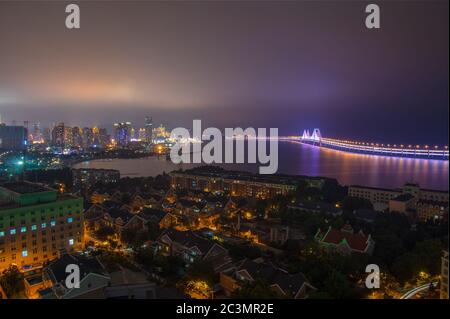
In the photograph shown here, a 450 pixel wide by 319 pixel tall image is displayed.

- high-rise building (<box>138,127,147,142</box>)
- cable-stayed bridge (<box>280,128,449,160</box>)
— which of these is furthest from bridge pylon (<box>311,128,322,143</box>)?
high-rise building (<box>138,127,147,142</box>)

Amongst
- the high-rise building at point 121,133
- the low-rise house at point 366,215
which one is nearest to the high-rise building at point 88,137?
the high-rise building at point 121,133

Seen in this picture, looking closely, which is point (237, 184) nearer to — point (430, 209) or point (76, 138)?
point (430, 209)

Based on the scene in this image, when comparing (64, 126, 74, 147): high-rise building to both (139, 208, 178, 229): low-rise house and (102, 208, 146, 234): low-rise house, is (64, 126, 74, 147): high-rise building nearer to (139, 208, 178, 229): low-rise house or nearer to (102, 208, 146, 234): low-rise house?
(102, 208, 146, 234): low-rise house

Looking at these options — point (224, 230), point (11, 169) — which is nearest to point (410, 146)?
point (224, 230)

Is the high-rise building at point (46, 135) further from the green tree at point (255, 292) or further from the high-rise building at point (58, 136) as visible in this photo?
the green tree at point (255, 292)

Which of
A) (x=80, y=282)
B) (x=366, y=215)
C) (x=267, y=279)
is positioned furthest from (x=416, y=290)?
(x=80, y=282)
